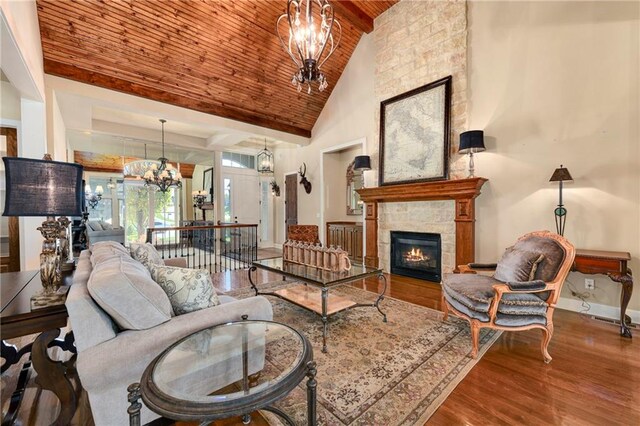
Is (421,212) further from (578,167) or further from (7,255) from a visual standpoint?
(7,255)

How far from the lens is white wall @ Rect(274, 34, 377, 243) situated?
5480 mm

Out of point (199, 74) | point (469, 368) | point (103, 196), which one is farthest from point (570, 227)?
point (103, 196)

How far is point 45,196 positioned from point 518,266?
3.75m

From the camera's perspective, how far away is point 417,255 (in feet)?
15.5

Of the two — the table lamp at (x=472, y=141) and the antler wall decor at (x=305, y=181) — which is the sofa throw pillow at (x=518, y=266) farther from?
the antler wall decor at (x=305, y=181)

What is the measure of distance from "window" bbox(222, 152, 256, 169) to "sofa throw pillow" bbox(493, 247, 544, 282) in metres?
7.14

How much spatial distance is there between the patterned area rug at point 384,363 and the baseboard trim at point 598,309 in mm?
1394

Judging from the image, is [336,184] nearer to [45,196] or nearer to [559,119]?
[559,119]

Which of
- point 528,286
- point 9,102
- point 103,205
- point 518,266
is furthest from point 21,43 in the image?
point 103,205

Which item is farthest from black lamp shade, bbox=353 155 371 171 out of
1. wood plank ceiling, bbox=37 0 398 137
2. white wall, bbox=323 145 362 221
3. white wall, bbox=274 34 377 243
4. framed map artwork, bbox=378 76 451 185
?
wood plank ceiling, bbox=37 0 398 137

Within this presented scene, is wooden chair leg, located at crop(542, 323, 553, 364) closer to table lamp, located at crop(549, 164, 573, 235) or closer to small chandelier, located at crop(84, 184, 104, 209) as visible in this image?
table lamp, located at crop(549, 164, 573, 235)

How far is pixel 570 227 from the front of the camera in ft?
10.4

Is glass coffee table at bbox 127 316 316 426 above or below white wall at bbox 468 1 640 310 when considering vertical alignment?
below

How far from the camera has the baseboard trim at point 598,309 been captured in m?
2.83
